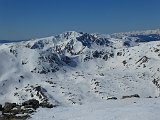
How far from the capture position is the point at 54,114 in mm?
47500

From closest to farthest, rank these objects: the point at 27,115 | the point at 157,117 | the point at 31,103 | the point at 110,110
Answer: the point at 157,117 → the point at 110,110 → the point at 27,115 → the point at 31,103

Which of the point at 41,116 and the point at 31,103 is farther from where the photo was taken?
the point at 31,103

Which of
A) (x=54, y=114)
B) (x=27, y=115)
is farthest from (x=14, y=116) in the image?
(x=54, y=114)

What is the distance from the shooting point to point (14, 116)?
48.6 meters

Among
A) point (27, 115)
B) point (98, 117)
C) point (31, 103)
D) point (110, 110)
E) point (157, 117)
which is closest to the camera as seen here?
point (157, 117)

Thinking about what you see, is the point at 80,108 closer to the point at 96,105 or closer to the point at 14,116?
the point at 96,105

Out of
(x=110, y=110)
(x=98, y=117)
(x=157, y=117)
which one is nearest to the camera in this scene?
(x=157, y=117)

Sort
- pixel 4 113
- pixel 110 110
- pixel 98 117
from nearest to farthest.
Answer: pixel 98 117 < pixel 110 110 < pixel 4 113

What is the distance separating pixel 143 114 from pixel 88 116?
7.11 metres

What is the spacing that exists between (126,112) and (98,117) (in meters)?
3.51

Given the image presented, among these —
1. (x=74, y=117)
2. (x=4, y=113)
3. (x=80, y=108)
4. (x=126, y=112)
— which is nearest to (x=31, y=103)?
(x=4, y=113)

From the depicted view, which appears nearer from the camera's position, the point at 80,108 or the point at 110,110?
the point at 110,110

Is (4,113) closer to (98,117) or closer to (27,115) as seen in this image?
(27,115)

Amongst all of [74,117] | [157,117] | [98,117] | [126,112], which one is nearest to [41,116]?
[74,117]
